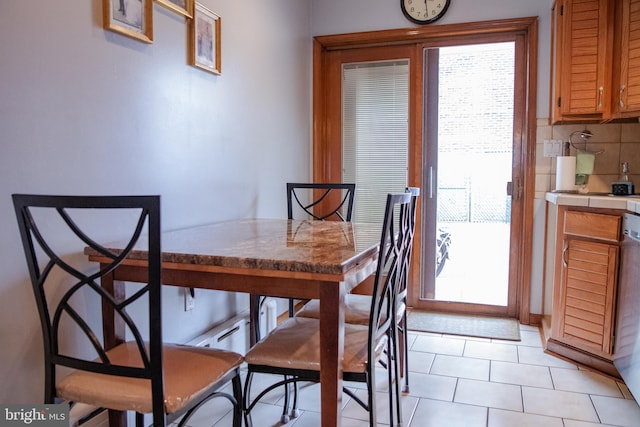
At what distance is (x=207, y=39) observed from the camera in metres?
2.29

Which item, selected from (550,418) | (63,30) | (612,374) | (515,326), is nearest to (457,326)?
(515,326)

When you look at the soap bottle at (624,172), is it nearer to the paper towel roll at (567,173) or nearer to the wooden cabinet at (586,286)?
the paper towel roll at (567,173)

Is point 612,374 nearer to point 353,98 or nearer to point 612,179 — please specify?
point 612,179

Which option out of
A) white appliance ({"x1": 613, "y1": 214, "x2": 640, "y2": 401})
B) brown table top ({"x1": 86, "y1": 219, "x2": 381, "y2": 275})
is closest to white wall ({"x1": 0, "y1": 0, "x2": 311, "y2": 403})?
brown table top ({"x1": 86, "y1": 219, "x2": 381, "y2": 275})

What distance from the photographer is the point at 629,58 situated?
263 centimetres

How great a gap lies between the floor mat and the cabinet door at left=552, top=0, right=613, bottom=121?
1418 mm

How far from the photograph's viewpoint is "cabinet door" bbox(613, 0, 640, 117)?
2.58m

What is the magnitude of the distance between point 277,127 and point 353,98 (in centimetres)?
90

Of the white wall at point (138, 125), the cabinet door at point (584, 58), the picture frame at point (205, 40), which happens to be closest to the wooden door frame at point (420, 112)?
the cabinet door at point (584, 58)

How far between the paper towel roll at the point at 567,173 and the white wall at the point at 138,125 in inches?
70.3

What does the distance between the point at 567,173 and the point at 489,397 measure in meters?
1.58

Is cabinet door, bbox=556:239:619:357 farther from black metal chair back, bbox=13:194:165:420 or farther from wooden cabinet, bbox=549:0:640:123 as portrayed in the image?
black metal chair back, bbox=13:194:165:420

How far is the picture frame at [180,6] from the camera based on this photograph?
198 cm

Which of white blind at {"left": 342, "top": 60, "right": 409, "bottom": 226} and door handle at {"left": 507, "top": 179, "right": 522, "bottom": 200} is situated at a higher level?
white blind at {"left": 342, "top": 60, "right": 409, "bottom": 226}
